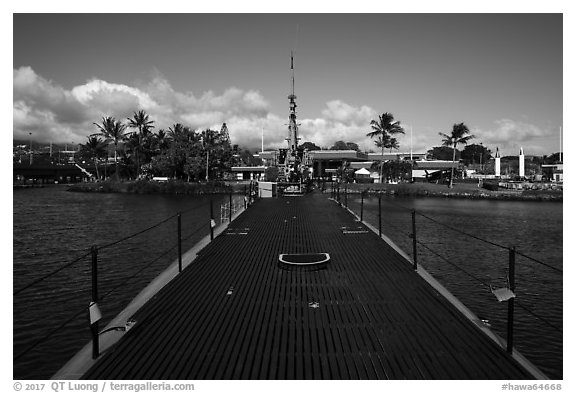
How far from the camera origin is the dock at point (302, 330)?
548cm

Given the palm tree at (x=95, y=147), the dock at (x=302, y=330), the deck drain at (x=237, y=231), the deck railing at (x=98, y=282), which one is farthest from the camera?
the palm tree at (x=95, y=147)

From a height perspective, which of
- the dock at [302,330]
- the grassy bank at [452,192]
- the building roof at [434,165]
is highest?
the building roof at [434,165]

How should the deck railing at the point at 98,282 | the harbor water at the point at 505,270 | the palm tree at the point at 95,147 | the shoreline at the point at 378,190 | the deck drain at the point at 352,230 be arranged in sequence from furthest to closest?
the palm tree at the point at 95,147
the shoreline at the point at 378,190
the deck drain at the point at 352,230
the harbor water at the point at 505,270
the deck railing at the point at 98,282

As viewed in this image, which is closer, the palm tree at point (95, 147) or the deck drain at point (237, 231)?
the deck drain at point (237, 231)

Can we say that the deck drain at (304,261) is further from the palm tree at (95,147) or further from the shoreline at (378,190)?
the palm tree at (95,147)

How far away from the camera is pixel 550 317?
1181 centimetres

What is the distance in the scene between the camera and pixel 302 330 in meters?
6.77

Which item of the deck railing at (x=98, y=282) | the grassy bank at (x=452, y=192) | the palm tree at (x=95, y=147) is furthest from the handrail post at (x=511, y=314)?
the palm tree at (x=95, y=147)

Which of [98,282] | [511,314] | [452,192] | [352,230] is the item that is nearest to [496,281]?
[352,230]

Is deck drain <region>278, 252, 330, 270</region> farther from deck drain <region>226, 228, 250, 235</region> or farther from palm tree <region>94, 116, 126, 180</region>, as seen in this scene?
palm tree <region>94, 116, 126, 180</region>

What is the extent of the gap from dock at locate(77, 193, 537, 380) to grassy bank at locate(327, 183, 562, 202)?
177 feet

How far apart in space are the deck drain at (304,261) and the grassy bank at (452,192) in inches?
2038

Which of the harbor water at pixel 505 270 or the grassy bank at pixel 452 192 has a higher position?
the grassy bank at pixel 452 192
